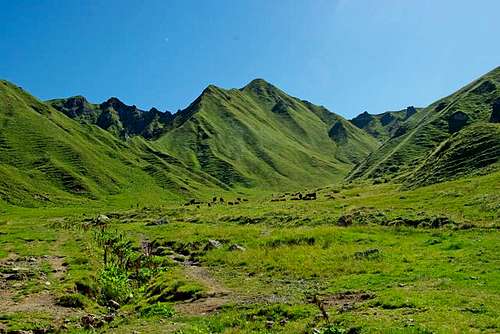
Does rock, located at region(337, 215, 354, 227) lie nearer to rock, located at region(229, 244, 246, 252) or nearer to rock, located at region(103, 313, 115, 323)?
rock, located at region(229, 244, 246, 252)

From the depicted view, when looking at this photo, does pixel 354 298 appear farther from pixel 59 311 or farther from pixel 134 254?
pixel 134 254

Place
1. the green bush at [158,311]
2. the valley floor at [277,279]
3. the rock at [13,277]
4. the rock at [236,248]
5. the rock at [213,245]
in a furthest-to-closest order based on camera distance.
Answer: the rock at [213,245]
the rock at [236,248]
the rock at [13,277]
the green bush at [158,311]
the valley floor at [277,279]

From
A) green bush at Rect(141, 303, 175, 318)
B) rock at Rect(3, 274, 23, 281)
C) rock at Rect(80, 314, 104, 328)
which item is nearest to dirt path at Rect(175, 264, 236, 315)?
green bush at Rect(141, 303, 175, 318)

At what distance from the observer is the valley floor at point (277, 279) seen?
76.6ft

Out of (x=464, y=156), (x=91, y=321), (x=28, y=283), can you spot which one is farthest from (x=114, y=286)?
(x=464, y=156)

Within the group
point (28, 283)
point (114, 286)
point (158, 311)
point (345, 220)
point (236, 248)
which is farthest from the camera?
point (345, 220)

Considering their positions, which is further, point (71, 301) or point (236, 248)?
point (236, 248)

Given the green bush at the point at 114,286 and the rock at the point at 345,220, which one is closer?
the green bush at the point at 114,286

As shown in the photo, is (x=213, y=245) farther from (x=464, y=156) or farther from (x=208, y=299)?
(x=464, y=156)

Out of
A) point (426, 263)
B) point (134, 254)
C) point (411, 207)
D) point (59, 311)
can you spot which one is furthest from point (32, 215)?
point (426, 263)

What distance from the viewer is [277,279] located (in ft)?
122

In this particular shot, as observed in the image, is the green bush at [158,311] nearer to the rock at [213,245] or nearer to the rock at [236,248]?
the rock at [236,248]

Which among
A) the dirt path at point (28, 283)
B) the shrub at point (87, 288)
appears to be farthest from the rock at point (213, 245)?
the shrub at point (87, 288)

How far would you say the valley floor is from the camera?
2334 cm
